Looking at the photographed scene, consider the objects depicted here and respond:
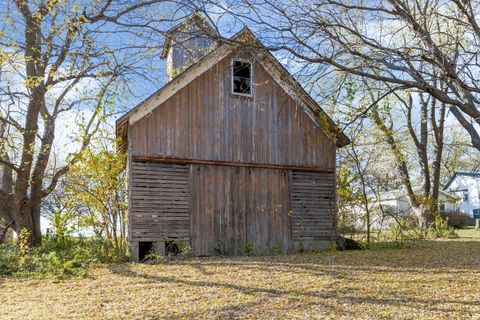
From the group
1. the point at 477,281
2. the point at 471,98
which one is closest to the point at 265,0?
the point at 471,98

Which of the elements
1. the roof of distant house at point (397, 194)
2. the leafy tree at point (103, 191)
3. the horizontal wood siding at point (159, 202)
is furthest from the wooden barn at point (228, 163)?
the roof of distant house at point (397, 194)

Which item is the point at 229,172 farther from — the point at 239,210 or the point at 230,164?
the point at 239,210

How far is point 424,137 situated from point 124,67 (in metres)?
15.0

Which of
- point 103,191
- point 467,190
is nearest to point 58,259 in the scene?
point 103,191

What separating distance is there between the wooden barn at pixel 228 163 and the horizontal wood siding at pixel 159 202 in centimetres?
3

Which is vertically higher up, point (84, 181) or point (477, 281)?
point (84, 181)

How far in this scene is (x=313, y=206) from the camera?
569 inches

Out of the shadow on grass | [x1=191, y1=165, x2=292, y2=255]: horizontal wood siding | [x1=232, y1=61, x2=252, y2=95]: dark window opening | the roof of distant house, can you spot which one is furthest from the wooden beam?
the roof of distant house

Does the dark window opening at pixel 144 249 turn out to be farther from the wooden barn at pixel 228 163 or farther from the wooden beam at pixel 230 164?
the wooden beam at pixel 230 164

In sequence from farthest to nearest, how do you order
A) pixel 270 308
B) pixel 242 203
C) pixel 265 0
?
pixel 242 203
pixel 265 0
pixel 270 308

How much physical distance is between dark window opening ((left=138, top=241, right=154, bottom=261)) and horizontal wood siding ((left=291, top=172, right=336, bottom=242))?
176 inches

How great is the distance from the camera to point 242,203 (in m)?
13.6

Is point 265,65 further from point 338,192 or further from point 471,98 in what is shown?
point 471,98

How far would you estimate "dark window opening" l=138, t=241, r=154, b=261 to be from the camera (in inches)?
487
